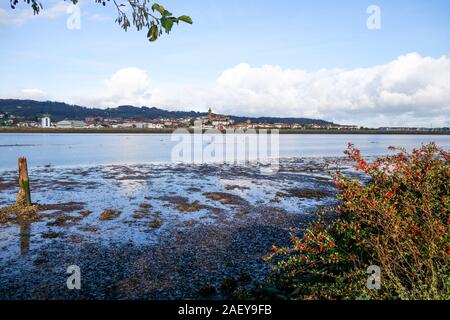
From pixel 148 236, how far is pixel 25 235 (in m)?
5.63

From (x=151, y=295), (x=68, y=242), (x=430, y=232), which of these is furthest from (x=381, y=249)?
(x=68, y=242)

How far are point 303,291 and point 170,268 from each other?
4.84m

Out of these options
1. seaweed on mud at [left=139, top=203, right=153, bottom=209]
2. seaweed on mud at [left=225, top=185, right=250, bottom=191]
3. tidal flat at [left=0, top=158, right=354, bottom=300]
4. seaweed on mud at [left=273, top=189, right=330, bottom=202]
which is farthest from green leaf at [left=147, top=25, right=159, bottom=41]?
seaweed on mud at [left=225, top=185, right=250, bottom=191]

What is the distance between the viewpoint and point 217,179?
32.8 metres

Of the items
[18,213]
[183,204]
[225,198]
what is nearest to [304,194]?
[225,198]

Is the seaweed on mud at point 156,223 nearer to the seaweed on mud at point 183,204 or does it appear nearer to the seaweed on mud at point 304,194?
the seaweed on mud at point 183,204

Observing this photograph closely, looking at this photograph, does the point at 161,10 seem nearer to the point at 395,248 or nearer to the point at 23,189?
the point at 395,248

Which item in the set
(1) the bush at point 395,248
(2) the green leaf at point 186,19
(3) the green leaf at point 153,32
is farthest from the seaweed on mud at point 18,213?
(2) the green leaf at point 186,19

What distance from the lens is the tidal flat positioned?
9477 millimetres

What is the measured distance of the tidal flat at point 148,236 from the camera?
948 cm

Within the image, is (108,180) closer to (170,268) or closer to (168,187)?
(168,187)

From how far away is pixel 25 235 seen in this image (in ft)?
46.8

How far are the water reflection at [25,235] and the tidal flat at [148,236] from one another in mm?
42

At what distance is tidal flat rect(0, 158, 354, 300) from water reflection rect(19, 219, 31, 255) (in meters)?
0.04
